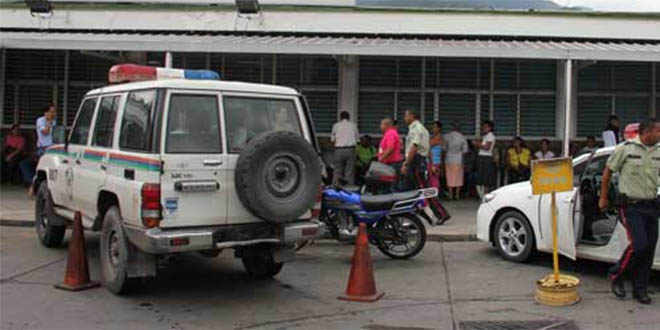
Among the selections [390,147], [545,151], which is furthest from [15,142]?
[545,151]

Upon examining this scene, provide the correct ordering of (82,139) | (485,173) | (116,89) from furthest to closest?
(485,173) < (82,139) < (116,89)

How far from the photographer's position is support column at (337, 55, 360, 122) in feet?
53.0

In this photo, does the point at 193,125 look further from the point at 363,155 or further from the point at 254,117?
the point at 363,155

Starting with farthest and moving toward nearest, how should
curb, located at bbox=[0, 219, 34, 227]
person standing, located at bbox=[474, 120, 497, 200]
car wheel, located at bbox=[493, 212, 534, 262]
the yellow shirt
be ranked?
1. the yellow shirt
2. person standing, located at bbox=[474, 120, 497, 200]
3. curb, located at bbox=[0, 219, 34, 227]
4. car wheel, located at bbox=[493, 212, 534, 262]

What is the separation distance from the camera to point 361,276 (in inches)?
272

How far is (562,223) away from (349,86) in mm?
8974

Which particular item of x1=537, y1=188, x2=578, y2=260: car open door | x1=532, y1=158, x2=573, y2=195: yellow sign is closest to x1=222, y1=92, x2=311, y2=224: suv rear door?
x1=532, y1=158, x2=573, y2=195: yellow sign

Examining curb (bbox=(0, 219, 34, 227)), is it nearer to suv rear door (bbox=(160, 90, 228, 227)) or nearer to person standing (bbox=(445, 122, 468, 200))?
suv rear door (bbox=(160, 90, 228, 227))

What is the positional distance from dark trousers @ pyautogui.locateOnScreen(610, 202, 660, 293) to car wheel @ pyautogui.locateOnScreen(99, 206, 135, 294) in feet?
15.4

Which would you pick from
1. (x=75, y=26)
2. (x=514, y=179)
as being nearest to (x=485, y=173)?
(x=514, y=179)

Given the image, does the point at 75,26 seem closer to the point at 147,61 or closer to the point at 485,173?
the point at 147,61

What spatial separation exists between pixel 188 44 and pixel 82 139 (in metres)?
5.62

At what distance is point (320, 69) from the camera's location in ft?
53.9

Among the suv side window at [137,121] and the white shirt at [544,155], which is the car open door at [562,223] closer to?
the suv side window at [137,121]
